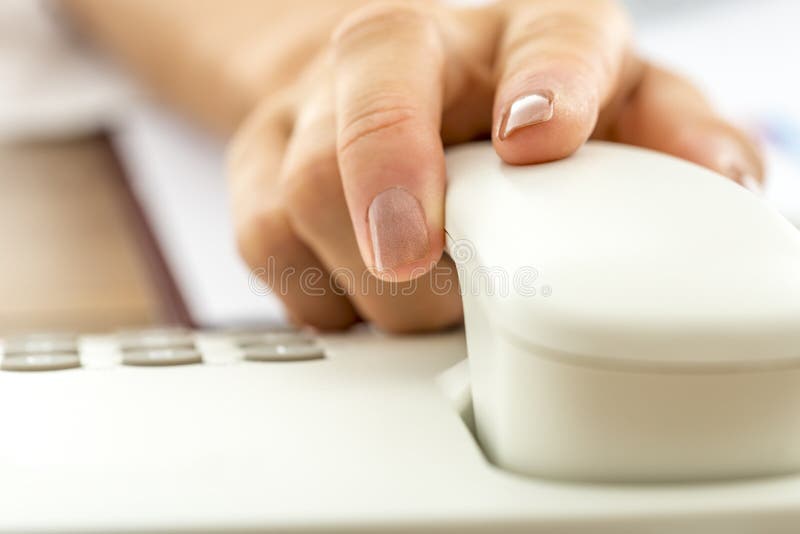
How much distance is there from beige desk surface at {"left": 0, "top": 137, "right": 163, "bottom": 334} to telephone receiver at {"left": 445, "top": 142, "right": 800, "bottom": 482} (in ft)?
1.05

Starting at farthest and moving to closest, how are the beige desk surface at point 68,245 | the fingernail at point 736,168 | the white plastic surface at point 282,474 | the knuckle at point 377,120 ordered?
the beige desk surface at point 68,245, the fingernail at point 736,168, the knuckle at point 377,120, the white plastic surface at point 282,474

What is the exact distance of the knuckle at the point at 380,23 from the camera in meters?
0.31

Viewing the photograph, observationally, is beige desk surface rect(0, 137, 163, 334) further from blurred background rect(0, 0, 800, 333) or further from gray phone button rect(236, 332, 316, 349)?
gray phone button rect(236, 332, 316, 349)

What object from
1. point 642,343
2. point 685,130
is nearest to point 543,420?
point 642,343

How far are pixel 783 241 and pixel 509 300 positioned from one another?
62mm

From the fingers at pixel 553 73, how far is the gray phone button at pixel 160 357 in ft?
0.34

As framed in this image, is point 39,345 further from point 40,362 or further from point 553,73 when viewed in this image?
point 553,73

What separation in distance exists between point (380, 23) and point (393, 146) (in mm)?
68

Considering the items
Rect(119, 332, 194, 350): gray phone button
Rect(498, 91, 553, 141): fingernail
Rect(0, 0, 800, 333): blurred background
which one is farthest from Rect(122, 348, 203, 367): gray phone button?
Rect(0, 0, 800, 333): blurred background

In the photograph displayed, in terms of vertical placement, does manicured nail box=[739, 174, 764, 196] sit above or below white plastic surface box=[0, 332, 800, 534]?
below

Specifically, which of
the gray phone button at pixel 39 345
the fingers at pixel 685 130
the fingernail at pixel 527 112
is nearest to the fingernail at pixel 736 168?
the fingers at pixel 685 130

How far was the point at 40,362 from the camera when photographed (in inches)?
9.6

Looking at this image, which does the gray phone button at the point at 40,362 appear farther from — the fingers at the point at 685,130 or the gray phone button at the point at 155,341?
the fingers at the point at 685,130

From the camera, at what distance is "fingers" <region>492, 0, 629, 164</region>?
25 cm
